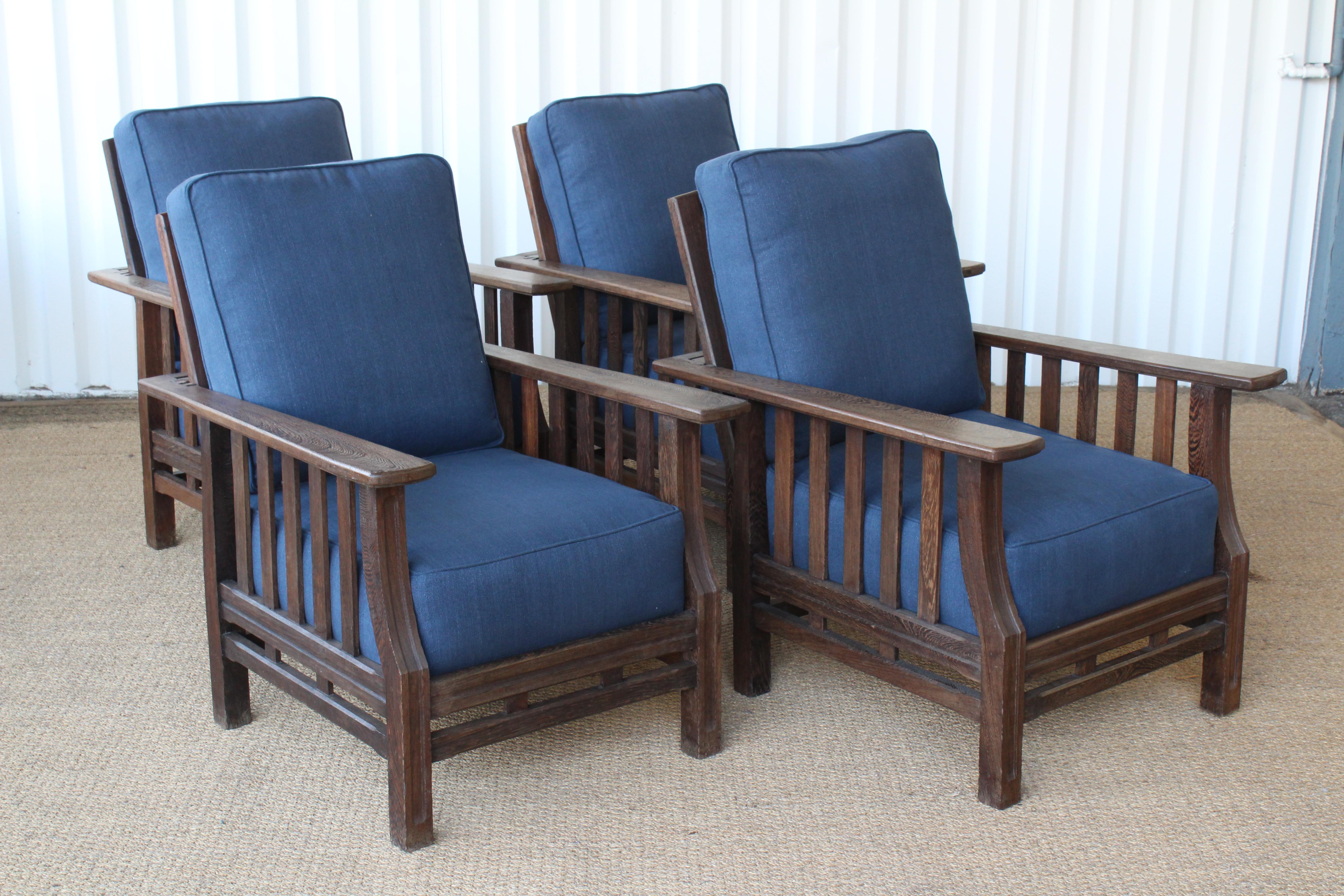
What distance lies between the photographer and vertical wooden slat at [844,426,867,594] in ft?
7.16

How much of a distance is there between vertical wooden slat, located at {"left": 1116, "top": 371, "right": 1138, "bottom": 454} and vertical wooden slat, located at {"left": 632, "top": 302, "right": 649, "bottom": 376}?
3.39ft

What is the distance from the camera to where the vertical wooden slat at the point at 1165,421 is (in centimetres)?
238

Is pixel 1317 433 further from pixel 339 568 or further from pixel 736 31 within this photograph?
pixel 339 568

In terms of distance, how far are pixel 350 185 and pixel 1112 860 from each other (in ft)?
5.26

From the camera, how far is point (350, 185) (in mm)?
2328

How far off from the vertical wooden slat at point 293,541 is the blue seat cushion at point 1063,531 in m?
0.81

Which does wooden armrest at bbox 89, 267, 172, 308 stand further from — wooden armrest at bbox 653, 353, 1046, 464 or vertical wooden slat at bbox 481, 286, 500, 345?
wooden armrest at bbox 653, 353, 1046, 464

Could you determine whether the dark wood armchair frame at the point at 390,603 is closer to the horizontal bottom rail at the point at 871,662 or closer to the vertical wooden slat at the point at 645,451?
the vertical wooden slat at the point at 645,451

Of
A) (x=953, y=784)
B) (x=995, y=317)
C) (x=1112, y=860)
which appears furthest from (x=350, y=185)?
(x=995, y=317)

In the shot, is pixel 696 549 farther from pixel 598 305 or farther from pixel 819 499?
pixel 598 305

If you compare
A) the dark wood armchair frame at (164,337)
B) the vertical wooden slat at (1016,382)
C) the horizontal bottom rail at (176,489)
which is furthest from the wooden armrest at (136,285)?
the vertical wooden slat at (1016,382)

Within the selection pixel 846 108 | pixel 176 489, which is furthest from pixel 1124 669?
pixel 846 108

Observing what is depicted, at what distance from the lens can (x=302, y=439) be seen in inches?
78.7

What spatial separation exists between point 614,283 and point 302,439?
3.86 ft
